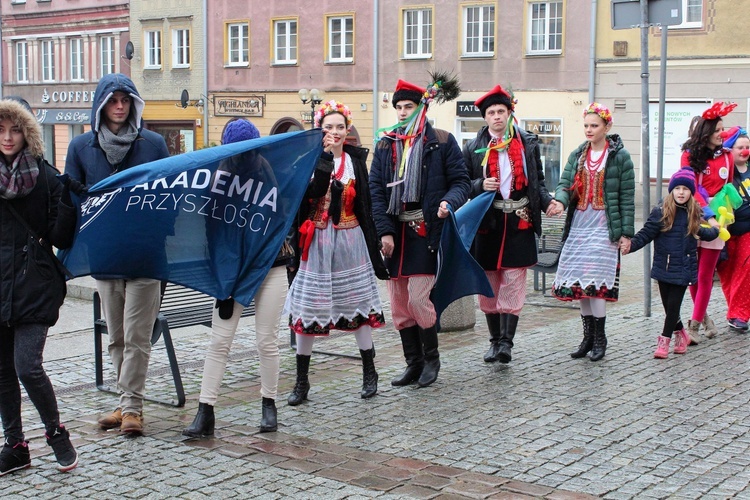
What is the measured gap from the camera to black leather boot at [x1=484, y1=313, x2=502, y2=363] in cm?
812

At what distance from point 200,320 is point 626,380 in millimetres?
3082

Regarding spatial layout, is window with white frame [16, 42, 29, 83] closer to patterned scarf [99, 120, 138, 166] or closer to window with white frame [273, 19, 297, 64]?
window with white frame [273, 19, 297, 64]

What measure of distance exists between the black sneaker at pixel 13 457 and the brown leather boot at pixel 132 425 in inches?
27.5

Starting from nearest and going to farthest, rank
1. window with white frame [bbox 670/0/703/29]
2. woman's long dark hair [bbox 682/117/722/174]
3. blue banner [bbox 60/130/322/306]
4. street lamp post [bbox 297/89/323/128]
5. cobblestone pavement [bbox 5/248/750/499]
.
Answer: cobblestone pavement [bbox 5/248/750/499], blue banner [bbox 60/130/322/306], woman's long dark hair [bbox 682/117/722/174], window with white frame [bbox 670/0/703/29], street lamp post [bbox 297/89/323/128]

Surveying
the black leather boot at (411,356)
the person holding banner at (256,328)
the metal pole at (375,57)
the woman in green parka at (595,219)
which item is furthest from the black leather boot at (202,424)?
the metal pole at (375,57)

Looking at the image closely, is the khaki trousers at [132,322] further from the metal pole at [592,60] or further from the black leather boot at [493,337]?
the metal pole at [592,60]

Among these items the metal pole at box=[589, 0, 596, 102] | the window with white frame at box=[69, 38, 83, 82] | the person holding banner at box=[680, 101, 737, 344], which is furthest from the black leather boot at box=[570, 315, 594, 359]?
the window with white frame at box=[69, 38, 83, 82]

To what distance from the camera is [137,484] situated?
17.1ft

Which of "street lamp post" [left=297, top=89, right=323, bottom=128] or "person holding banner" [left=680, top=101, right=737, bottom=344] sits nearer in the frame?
"person holding banner" [left=680, top=101, right=737, bottom=344]

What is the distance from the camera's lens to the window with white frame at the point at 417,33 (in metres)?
32.9

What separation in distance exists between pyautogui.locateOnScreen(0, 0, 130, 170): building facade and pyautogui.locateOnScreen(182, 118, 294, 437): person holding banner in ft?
122

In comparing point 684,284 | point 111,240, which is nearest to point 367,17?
point 684,284

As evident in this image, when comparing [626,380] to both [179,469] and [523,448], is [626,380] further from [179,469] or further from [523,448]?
[179,469]

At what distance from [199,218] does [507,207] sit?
292 cm
